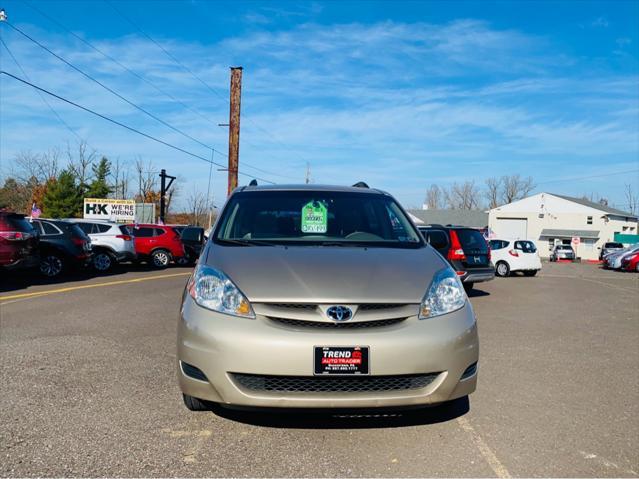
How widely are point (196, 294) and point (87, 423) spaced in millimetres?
1270

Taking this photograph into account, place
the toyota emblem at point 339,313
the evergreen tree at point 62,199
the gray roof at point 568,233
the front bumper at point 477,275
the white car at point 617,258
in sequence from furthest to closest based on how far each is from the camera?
1. the gray roof at point 568,233
2. the evergreen tree at point 62,199
3. the white car at point 617,258
4. the front bumper at point 477,275
5. the toyota emblem at point 339,313

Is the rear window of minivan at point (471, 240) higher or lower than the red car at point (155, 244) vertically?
higher

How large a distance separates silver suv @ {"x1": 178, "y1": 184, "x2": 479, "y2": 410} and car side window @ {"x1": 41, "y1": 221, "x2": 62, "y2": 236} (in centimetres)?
1246

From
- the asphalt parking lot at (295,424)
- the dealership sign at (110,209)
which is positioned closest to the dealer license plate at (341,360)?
the asphalt parking lot at (295,424)

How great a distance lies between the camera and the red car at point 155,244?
65.7 ft

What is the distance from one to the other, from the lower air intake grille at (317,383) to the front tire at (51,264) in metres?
13.1

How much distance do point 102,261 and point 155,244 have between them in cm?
293

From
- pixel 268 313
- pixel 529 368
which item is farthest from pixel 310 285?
pixel 529 368

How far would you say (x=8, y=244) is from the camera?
11609 mm

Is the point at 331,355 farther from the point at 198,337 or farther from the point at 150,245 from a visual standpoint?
the point at 150,245

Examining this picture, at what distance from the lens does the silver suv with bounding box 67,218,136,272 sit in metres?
17.2

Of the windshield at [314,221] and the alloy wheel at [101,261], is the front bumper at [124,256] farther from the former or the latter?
the windshield at [314,221]

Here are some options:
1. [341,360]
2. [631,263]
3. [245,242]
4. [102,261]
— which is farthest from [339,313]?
[631,263]

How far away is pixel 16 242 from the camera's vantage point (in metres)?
11.8
